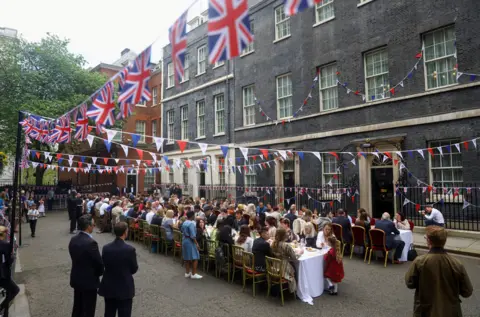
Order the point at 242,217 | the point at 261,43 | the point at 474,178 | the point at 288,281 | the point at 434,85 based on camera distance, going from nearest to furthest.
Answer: the point at 288,281 → the point at 242,217 → the point at 474,178 → the point at 434,85 → the point at 261,43

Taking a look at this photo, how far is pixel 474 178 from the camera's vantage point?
11.4 metres

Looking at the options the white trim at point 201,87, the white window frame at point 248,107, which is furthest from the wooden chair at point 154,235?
the white trim at point 201,87

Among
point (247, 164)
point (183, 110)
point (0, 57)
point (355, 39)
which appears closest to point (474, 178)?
point (355, 39)

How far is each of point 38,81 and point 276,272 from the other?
2544 cm

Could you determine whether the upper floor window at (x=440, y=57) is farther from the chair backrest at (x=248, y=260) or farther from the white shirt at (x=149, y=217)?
the white shirt at (x=149, y=217)

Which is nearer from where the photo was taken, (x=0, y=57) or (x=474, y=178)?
(x=474, y=178)

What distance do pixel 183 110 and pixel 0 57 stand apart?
13.8 metres

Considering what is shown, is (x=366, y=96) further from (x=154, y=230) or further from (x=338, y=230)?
(x=154, y=230)

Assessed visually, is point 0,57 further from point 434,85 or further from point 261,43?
point 434,85

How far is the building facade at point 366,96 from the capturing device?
1204 cm

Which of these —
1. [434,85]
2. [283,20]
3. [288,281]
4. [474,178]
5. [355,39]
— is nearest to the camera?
[288,281]

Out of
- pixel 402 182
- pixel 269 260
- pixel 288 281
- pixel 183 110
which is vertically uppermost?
pixel 183 110

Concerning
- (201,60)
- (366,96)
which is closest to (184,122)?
(201,60)

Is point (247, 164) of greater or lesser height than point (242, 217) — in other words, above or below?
above
